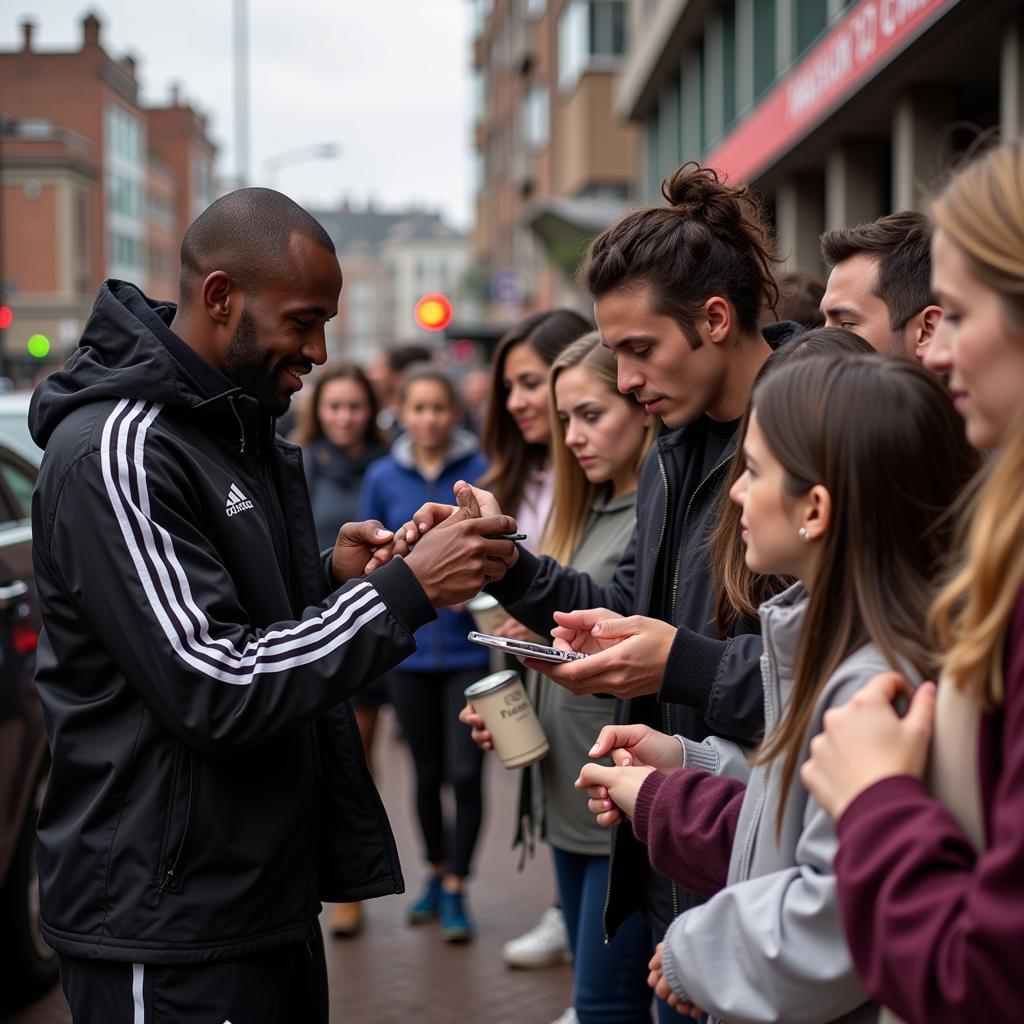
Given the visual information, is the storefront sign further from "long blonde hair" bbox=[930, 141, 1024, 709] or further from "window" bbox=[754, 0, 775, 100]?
"long blonde hair" bbox=[930, 141, 1024, 709]

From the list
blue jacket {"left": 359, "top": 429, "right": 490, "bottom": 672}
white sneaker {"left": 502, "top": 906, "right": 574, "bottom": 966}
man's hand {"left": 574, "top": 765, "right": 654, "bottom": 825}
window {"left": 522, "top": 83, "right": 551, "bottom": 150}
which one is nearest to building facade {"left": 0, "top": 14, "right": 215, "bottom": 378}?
window {"left": 522, "top": 83, "right": 551, "bottom": 150}

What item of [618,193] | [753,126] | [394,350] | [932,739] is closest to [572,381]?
[932,739]

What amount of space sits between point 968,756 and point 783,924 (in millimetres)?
369

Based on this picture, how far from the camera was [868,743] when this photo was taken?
5.19 ft

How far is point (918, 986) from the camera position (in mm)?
1431

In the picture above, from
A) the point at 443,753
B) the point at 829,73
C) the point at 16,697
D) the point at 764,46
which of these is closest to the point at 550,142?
the point at 764,46

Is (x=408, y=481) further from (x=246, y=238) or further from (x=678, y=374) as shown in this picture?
(x=246, y=238)

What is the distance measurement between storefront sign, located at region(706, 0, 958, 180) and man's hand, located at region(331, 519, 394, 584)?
372cm

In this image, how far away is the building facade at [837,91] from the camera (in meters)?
8.18

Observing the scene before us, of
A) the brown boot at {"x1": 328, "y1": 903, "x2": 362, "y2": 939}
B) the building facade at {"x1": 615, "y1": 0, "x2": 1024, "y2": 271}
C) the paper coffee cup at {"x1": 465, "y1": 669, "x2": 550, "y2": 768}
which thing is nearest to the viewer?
the paper coffee cup at {"x1": 465, "y1": 669, "x2": 550, "y2": 768}

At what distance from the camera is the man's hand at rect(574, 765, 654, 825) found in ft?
7.29

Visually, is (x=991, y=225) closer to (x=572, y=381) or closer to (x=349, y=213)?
(x=572, y=381)

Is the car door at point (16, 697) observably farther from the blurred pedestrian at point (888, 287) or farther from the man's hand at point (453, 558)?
the blurred pedestrian at point (888, 287)

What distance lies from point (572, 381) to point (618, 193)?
24044 mm
